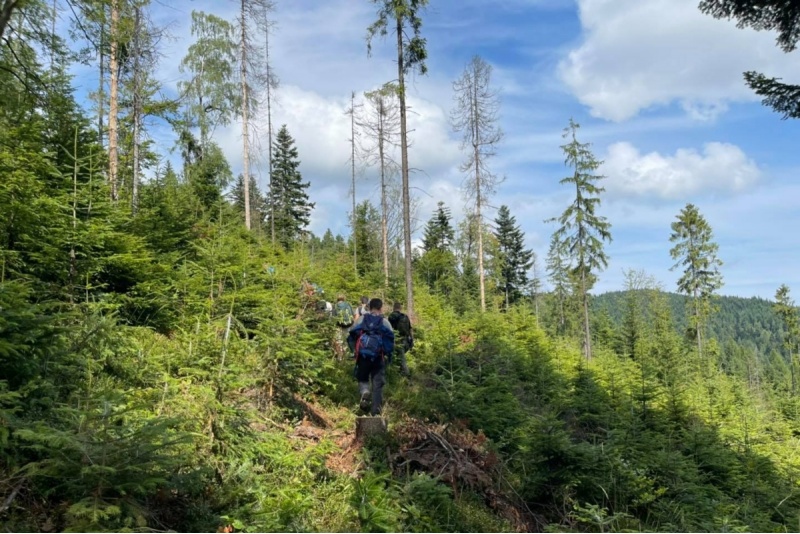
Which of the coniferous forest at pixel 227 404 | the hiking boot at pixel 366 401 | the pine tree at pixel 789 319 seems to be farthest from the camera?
the pine tree at pixel 789 319

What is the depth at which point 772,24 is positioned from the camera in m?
4.60

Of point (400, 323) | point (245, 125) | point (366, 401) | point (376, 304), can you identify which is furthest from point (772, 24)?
point (245, 125)

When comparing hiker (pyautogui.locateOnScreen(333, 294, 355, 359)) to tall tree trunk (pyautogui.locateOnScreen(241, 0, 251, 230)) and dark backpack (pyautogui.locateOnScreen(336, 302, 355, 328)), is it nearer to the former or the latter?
dark backpack (pyautogui.locateOnScreen(336, 302, 355, 328))

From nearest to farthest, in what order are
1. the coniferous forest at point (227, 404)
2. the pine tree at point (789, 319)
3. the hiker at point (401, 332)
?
the coniferous forest at point (227, 404)
the hiker at point (401, 332)
the pine tree at point (789, 319)

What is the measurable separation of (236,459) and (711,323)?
46.7 m

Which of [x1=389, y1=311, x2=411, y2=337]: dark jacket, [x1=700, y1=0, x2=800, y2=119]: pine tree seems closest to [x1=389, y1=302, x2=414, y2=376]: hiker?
[x1=389, y1=311, x2=411, y2=337]: dark jacket

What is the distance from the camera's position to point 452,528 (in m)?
5.57

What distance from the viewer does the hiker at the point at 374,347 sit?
305 inches

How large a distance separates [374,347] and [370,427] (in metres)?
1.23

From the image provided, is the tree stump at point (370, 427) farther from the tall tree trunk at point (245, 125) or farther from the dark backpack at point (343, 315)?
the tall tree trunk at point (245, 125)

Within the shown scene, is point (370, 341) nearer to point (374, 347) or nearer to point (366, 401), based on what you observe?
point (374, 347)

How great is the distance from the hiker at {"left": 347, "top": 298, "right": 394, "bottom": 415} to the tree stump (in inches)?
16.6

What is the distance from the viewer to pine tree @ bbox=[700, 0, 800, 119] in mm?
4402

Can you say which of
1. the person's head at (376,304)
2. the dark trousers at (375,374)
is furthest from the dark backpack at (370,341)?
the person's head at (376,304)
